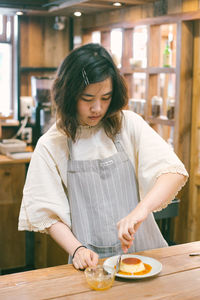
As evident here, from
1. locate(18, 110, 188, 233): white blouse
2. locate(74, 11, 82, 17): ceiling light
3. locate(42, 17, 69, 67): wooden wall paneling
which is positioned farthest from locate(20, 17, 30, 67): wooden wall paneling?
locate(18, 110, 188, 233): white blouse

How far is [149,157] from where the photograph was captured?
192 centimetres

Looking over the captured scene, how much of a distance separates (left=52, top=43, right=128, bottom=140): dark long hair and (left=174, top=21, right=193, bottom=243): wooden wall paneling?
5.68 feet

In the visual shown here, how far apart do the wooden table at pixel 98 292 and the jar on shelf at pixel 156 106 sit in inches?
88.4

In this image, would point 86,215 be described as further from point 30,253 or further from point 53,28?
point 53,28

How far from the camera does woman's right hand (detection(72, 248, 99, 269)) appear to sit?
5.58ft

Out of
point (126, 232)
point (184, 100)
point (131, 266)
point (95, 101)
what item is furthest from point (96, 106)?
point (184, 100)

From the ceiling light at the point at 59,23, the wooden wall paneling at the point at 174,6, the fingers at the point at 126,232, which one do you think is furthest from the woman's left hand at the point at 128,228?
the ceiling light at the point at 59,23

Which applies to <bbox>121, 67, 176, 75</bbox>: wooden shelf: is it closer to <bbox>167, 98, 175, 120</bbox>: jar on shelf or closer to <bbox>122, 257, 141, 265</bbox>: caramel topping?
<bbox>167, 98, 175, 120</bbox>: jar on shelf

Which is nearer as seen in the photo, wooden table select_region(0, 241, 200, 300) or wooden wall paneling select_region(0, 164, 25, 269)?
wooden table select_region(0, 241, 200, 300)

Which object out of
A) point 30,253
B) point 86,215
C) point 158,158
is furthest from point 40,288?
point 30,253

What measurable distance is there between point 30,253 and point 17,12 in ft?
6.77

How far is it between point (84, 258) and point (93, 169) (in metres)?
0.38

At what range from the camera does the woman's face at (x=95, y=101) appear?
1.77 meters

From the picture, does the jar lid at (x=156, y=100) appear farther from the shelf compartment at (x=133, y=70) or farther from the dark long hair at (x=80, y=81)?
the dark long hair at (x=80, y=81)
